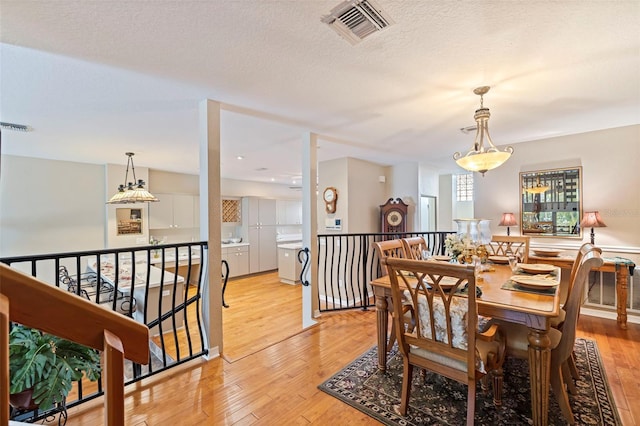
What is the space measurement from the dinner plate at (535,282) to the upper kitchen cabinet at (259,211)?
602 cm

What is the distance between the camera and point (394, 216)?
542 cm

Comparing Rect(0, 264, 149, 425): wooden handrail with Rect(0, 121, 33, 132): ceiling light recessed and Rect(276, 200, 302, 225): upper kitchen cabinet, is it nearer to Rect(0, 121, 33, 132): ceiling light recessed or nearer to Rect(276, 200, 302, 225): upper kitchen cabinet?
Rect(0, 121, 33, 132): ceiling light recessed

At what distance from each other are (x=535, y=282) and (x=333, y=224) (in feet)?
11.6

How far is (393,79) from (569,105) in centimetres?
204

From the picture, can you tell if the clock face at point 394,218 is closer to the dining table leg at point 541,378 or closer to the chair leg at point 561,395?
the chair leg at point 561,395

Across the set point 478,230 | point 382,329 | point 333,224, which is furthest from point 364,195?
point 382,329

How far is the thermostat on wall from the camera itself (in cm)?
518

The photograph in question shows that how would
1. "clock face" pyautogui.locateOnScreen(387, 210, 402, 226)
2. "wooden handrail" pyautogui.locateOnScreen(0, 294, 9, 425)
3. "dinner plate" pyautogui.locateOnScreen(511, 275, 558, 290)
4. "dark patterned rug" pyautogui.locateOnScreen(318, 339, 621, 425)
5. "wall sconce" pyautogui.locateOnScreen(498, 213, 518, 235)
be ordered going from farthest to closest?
"clock face" pyautogui.locateOnScreen(387, 210, 402, 226), "wall sconce" pyautogui.locateOnScreen(498, 213, 518, 235), "dinner plate" pyautogui.locateOnScreen(511, 275, 558, 290), "dark patterned rug" pyautogui.locateOnScreen(318, 339, 621, 425), "wooden handrail" pyautogui.locateOnScreen(0, 294, 9, 425)

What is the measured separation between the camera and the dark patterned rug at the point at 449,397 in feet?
5.94

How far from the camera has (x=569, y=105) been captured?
285cm

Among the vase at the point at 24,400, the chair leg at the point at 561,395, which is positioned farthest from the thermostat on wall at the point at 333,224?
the vase at the point at 24,400

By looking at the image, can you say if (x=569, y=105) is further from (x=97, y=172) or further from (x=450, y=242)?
(x=97, y=172)

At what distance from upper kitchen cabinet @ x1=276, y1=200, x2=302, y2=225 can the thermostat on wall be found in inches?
114

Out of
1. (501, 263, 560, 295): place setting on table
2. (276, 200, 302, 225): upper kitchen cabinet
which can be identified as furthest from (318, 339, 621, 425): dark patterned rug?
(276, 200, 302, 225): upper kitchen cabinet
